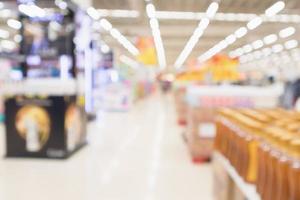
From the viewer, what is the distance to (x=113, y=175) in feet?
17.1

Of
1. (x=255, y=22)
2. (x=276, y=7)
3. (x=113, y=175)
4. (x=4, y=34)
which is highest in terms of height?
(x=4, y=34)

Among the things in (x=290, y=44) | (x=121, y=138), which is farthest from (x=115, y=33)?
(x=121, y=138)

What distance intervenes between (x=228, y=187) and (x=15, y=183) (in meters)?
2.86

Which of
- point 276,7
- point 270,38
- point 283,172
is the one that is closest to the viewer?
point 283,172

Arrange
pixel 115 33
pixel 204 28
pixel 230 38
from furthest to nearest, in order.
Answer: pixel 230 38, pixel 115 33, pixel 204 28

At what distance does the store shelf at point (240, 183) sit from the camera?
7.11 feet

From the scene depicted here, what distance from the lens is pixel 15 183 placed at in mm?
4801

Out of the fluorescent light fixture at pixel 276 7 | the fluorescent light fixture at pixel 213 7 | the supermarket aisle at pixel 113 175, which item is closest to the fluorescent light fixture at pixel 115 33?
the fluorescent light fixture at pixel 213 7

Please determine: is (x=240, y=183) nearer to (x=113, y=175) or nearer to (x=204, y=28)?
(x=113, y=175)

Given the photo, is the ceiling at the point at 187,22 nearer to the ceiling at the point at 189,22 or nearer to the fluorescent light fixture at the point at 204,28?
the ceiling at the point at 189,22

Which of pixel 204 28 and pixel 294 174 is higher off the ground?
pixel 204 28

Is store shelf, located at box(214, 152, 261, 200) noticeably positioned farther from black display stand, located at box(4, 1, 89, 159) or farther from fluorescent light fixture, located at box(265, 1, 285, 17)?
fluorescent light fixture, located at box(265, 1, 285, 17)

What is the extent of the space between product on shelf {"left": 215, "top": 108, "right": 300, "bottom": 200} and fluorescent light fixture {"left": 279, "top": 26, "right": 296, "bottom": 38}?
54.8 ft

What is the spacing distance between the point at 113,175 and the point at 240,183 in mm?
2972
